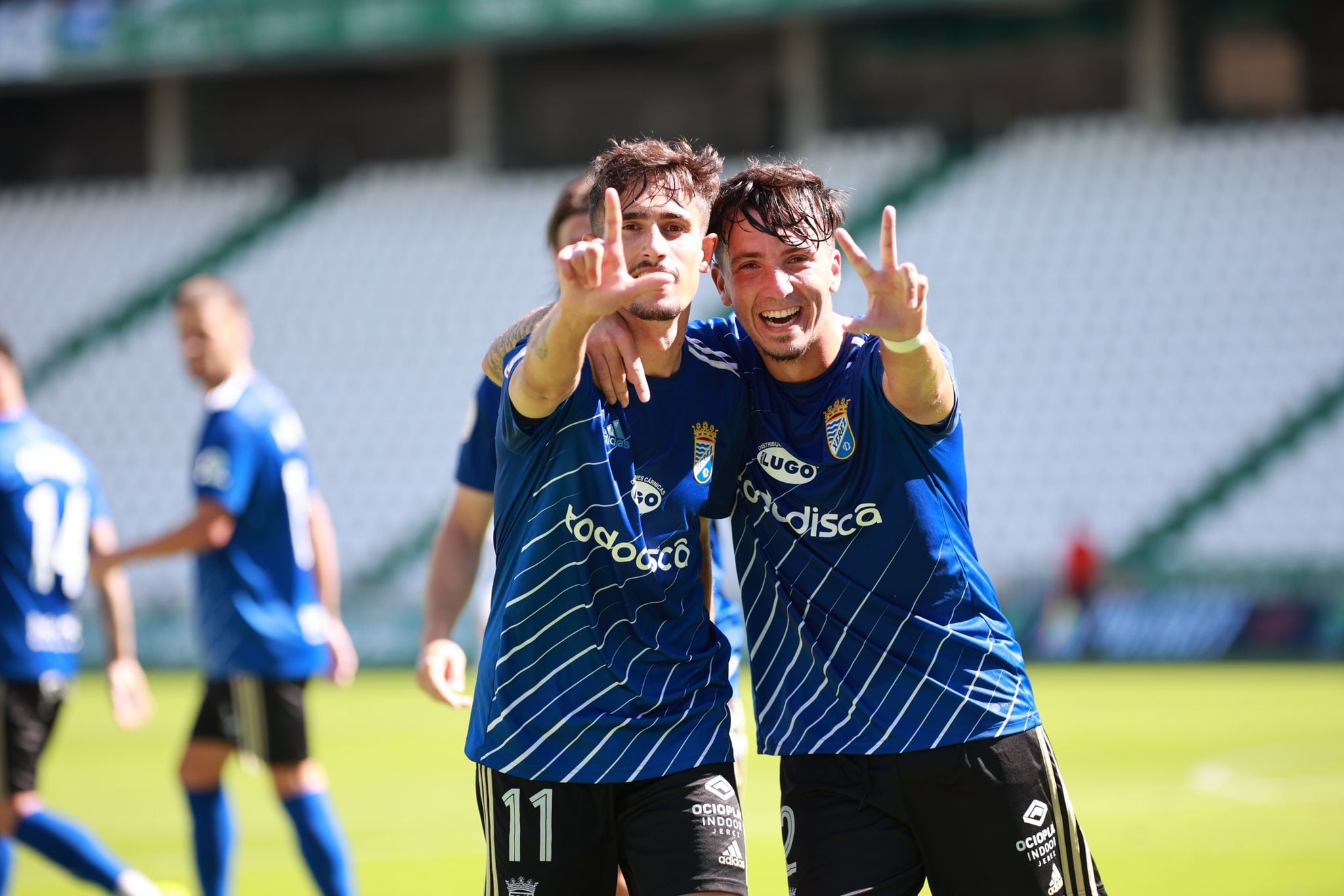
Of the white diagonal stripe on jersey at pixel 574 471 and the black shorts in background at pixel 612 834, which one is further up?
the white diagonal stripe on jersey at pixel 574 471

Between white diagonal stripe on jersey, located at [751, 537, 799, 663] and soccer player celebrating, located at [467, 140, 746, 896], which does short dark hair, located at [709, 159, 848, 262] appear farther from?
white diagonal stripe on jersey, located at [751, 537, 799, 663]

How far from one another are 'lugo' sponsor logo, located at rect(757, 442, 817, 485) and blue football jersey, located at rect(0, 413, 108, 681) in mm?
4057

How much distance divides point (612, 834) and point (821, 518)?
880 millimetres

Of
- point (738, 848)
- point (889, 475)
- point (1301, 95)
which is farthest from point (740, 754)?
point (1301, 95)

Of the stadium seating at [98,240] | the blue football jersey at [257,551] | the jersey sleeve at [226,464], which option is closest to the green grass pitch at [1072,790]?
the blue football jersey at [257,551]

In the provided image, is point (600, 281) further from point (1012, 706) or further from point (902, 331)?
point (1012, 706)

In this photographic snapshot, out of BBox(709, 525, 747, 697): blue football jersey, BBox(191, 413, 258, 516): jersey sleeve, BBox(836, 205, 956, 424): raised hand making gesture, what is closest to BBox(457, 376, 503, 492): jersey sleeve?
BBox(709, 525, 747, 697): blue football jersey

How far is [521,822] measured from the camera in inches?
154

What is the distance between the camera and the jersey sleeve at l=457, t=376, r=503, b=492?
16.0ft

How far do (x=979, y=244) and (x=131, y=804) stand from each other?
1534 centimetres

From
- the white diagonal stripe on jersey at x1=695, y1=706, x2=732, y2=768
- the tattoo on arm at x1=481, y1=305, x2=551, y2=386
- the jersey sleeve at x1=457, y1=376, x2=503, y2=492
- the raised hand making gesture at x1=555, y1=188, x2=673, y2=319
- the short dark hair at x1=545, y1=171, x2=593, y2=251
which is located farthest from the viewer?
the short dark hair at x1=545, y1=171, x2=593, y2=251

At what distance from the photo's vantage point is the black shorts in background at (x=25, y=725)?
22.5 ft

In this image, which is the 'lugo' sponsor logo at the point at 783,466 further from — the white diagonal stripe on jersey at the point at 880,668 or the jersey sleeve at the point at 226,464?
the jersey sleeve at the point at 226,464

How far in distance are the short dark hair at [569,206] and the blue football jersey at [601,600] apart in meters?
1.35
